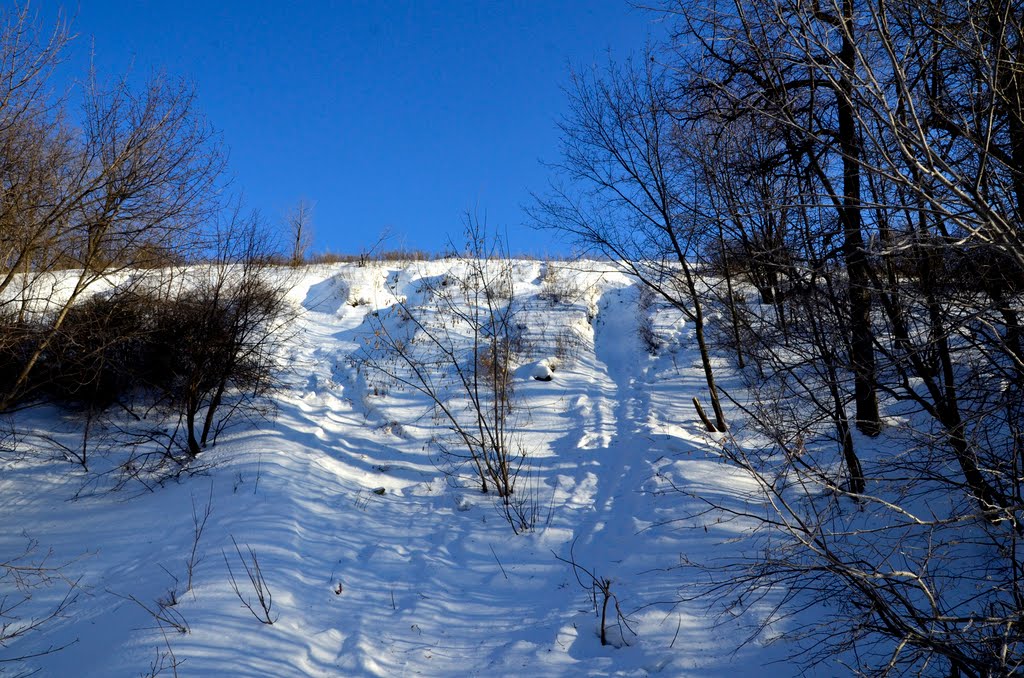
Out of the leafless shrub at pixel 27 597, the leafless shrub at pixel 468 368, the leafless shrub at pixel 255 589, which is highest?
the leafless shrub at pixel 468 368

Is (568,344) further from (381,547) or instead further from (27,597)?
(27,597)

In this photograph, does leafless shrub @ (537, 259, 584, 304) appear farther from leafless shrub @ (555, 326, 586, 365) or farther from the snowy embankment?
the snowy embankment

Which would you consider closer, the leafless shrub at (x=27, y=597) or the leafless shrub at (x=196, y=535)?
the leafless shrub at (x=27, y=597)

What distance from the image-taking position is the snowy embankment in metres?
4.35

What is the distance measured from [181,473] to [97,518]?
1079 millimetres

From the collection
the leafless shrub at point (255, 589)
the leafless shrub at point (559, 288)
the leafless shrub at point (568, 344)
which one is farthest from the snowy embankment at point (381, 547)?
the leafless shrub at point (559, 288)

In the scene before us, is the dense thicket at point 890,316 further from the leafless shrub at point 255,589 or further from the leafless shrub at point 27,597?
the leafless shrub at point 27,597

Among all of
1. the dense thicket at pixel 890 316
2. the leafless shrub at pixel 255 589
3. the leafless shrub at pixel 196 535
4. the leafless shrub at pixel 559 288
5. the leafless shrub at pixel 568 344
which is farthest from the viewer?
the leafless shrub at pixel 559 288

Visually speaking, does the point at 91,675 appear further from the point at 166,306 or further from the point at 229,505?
the point at 166,306

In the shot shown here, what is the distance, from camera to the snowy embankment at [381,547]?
435 centimetres

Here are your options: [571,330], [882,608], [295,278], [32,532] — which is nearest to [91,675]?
[32,532]

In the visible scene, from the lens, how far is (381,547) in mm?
6117

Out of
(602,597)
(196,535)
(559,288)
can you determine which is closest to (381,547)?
(196,535)

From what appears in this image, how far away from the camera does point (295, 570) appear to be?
214 inches
